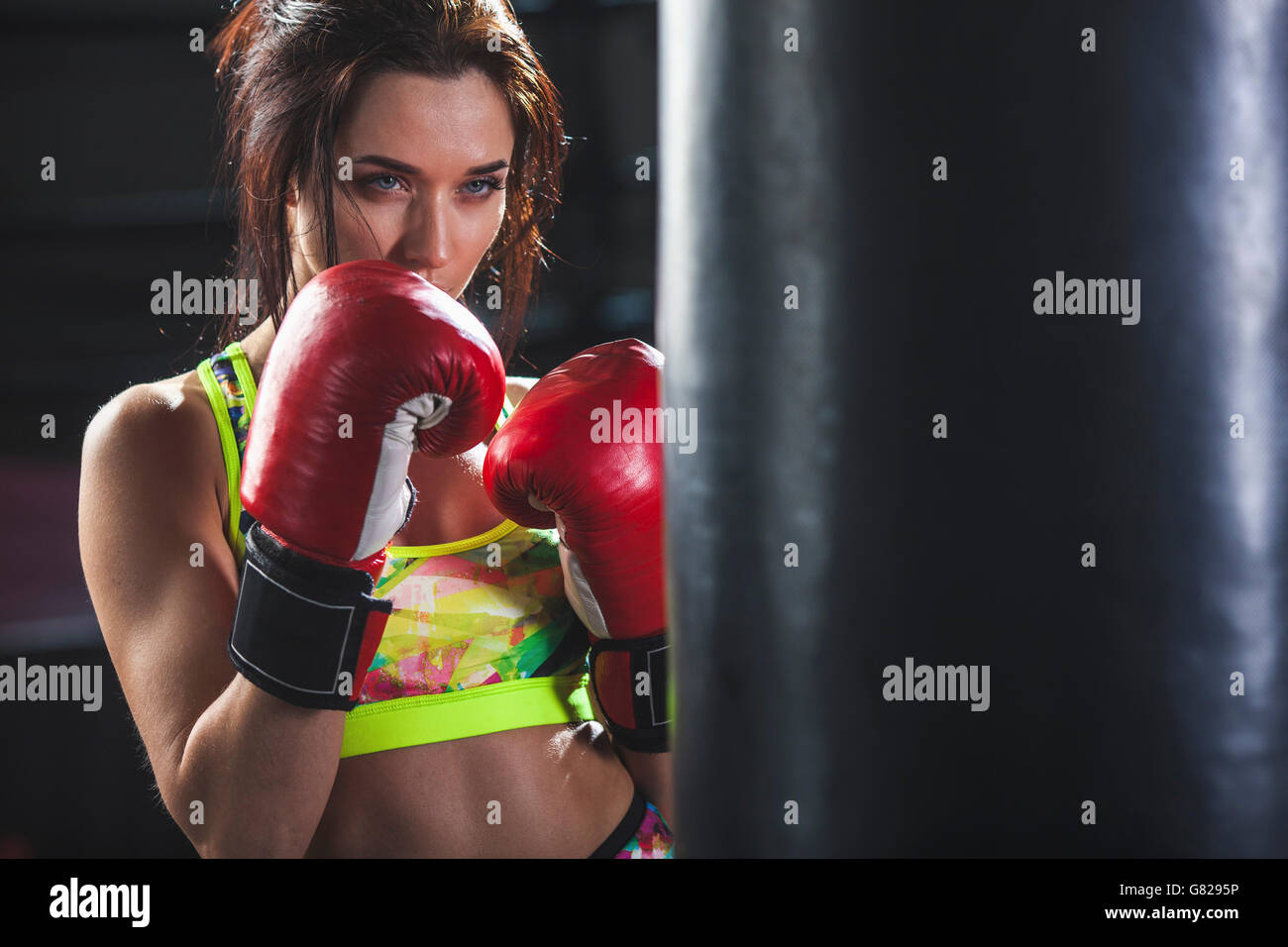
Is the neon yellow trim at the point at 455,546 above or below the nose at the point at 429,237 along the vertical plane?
below

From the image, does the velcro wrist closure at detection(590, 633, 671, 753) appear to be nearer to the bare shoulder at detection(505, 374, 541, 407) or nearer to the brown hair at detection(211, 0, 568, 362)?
the bare shoulder at detection(505, 374, 541, 407)

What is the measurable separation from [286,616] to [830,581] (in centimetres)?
53

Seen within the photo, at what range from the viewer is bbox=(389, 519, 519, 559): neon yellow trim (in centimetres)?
98

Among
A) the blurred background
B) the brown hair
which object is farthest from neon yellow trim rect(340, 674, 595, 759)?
the blurred background

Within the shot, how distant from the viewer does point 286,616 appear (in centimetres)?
75

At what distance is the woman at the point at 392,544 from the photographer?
2.73ft

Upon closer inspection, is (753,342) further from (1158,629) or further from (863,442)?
(1158,629)

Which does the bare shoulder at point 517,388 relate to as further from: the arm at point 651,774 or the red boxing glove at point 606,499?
the arm at point 651,774

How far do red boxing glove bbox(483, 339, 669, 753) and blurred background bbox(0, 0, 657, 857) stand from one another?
154cm

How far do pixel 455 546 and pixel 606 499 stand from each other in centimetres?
21

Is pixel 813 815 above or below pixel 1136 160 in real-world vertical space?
below

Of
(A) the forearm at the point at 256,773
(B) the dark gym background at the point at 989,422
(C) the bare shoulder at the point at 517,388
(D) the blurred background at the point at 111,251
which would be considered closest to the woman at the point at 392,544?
(A) the forearm at the point at 256,773

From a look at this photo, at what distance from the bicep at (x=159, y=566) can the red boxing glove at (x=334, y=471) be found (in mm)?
92
